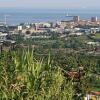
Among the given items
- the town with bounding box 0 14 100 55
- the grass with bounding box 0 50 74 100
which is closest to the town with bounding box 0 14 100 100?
the town with bounding box 0 14 100 55

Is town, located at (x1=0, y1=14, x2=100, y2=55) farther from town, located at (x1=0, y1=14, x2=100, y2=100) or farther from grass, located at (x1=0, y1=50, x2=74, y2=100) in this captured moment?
grass, located at (x1=0, y1=50, x2=74, y2=100)


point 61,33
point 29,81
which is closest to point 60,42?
point 61,33

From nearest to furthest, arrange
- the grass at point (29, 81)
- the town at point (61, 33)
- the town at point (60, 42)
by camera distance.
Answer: the grass at point (29, 81) < the town at point (60, 42) < the town at point (61, 33)

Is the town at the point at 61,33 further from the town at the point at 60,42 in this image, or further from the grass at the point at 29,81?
the grass at the point at 29,81

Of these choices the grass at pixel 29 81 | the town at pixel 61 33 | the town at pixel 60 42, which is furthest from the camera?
the town at pixel 61 33

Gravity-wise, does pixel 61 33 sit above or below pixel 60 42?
below

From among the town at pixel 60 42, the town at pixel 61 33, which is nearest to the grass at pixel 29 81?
the town at pixel 60 42

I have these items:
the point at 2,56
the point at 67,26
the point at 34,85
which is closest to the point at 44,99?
the point at 34,85

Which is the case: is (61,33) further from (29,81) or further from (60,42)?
(29,81)

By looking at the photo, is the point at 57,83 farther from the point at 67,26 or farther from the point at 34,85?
the point at 67,26
